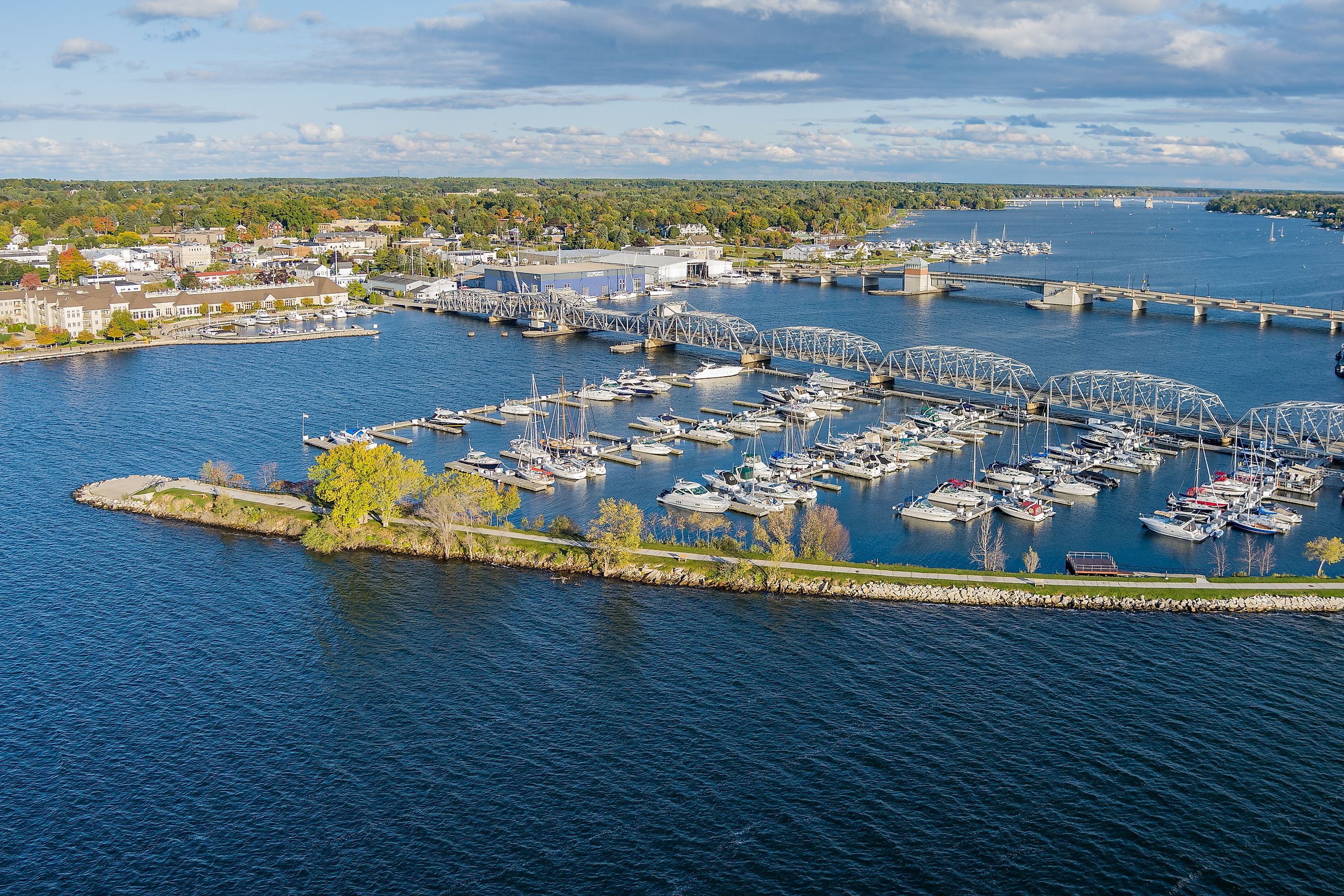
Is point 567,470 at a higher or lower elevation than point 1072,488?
higher

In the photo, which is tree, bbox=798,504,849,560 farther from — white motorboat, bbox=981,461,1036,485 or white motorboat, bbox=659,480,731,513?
white motorboat, bbox=981,461,1036,485

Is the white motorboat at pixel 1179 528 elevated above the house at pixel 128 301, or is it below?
below

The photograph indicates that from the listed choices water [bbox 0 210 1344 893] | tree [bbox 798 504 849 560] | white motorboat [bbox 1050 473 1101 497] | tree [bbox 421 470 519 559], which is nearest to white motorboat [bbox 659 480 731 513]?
water [bbox 0 210 1344 893]

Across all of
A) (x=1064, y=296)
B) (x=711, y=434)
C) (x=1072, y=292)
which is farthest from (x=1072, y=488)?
(x=1064, y=296)

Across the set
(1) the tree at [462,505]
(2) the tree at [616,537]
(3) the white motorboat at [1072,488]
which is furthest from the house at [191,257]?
(3) the white motorboat at [1072,488]

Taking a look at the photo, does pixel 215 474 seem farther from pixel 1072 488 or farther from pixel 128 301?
pixel 128 301

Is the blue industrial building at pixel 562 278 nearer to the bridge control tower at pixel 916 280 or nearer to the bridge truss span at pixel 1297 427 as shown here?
the bridge control tower at pixel 916 280
